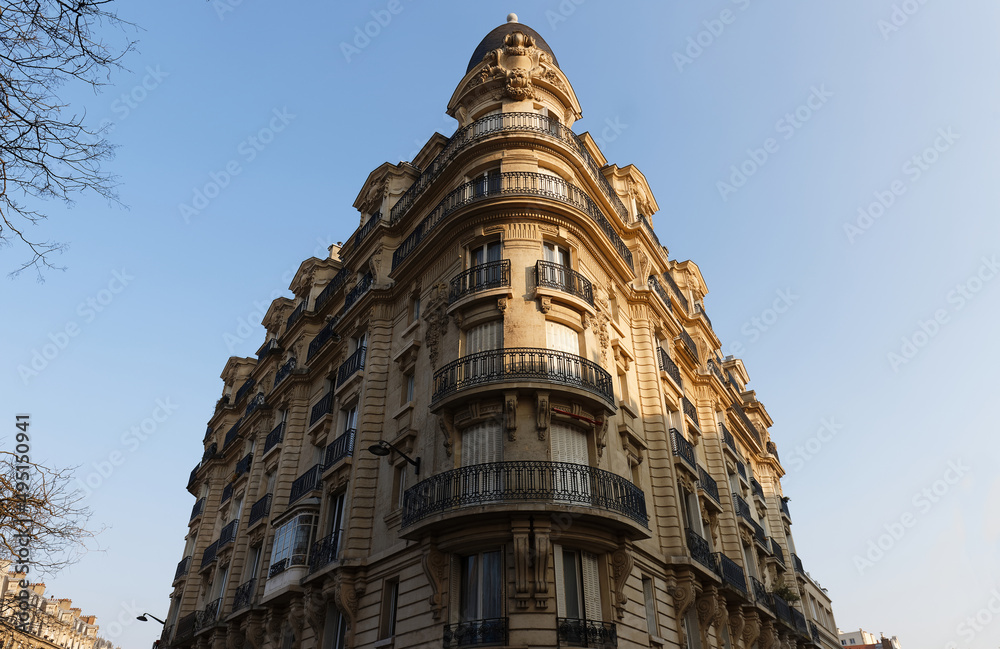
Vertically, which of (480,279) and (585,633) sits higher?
(480,279)

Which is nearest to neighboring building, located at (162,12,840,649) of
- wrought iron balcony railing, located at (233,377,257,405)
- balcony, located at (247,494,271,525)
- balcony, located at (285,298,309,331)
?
balcony, located at (247,494,271,525)

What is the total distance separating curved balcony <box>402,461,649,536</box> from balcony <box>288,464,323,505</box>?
7896 millimetres

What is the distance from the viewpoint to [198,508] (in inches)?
1428

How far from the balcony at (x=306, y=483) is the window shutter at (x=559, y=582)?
417 inches

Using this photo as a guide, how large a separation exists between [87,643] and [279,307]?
93.5m

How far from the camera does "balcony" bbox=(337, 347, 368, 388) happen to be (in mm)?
22516

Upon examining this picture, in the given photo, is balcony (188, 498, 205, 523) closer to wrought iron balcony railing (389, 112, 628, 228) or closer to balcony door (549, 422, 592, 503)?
wrought iron balcony railing (389, 112, 628, 228)

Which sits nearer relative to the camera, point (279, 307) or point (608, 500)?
point (608, 500)

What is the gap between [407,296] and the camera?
22000 millimetres

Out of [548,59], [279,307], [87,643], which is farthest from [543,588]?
[87,643]

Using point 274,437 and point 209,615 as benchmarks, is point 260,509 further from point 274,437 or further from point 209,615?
point 209,615

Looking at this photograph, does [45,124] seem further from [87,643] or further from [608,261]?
[87,643]

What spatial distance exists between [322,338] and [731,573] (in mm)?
18398

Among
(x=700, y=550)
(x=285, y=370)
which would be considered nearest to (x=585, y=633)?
(x=700, y=550)
